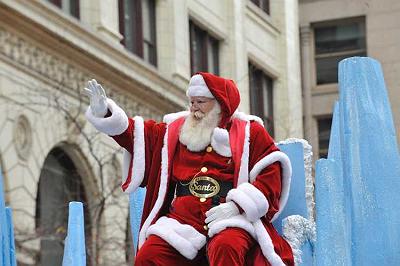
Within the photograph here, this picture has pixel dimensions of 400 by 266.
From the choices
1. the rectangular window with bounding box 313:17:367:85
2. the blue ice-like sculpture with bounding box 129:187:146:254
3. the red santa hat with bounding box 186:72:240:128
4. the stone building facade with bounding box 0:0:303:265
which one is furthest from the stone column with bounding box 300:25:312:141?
the red santa hat with bounding box 186:72:240:128

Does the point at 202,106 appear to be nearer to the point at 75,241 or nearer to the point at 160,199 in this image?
the point at 160,199

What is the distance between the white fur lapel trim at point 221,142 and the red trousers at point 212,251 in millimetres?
495

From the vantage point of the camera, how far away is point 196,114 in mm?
7812

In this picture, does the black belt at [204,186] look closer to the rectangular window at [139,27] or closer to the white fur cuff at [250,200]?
the white fur cuff at [250,200]

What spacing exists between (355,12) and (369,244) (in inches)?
1176

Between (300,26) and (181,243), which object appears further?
(300,26)

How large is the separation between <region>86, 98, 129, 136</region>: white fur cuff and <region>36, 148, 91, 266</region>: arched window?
1143 cm

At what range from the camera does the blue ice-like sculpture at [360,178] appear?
752 cm

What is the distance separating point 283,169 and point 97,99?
3.55 ft

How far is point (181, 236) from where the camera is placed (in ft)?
24.5

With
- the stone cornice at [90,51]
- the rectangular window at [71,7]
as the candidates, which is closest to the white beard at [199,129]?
the stone cornice at [90,51]

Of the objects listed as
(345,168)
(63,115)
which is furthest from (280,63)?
(345,168)

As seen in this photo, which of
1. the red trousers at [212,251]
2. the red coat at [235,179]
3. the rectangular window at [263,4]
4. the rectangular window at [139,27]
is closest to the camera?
the red trousers at [212,251]

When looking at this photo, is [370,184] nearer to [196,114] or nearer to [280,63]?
[196,114]
